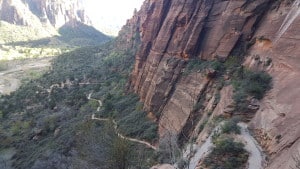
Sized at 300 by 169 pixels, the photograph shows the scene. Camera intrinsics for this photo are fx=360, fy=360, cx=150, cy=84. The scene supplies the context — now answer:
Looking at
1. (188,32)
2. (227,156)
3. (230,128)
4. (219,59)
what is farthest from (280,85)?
(188,32)

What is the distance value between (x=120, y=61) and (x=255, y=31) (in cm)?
5209

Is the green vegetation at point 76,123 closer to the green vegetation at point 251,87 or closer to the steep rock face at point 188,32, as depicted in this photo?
the steep rock face at point 188,32

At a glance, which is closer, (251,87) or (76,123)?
(251,87)

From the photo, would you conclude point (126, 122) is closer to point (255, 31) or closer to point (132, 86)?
point (132, 86)

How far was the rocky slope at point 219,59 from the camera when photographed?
22.7 m

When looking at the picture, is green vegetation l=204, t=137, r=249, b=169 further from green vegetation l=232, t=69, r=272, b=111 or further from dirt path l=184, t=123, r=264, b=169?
green vegetation l=232, t=69, r=272, b=111

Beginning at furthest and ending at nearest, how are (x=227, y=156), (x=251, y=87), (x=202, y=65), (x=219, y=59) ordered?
(x=202, y=65) < (x=219, y=59) < (x=251, y=87) < (x=227, y=156)

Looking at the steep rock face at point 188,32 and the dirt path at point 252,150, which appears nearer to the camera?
the dirt path at point 252,150

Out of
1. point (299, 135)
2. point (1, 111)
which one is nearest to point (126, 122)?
point (299, 135)

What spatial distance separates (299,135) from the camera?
18.4m

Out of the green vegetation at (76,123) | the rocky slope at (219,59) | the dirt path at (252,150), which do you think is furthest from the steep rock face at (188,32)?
the dirt path at (252,150)

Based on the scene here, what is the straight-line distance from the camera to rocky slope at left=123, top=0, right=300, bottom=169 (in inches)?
894

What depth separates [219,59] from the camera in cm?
3766

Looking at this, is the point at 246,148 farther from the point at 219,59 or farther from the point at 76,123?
the point at 76,123
